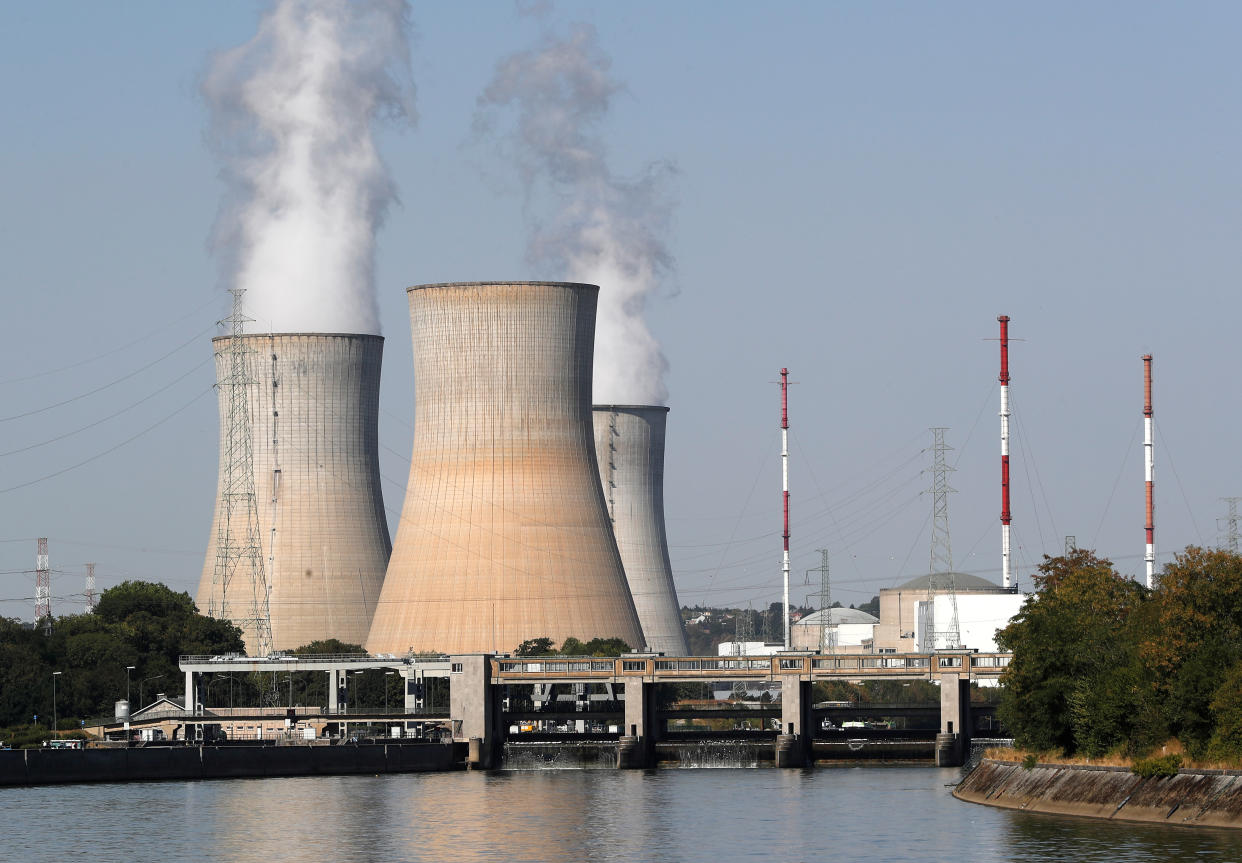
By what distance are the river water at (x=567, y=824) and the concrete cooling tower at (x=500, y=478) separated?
1697cm

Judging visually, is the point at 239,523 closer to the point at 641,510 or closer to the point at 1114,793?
the point at 641,510

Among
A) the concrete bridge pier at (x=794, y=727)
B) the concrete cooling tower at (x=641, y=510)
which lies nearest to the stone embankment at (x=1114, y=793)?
the concrete bridge pier at (x=794, y=727)

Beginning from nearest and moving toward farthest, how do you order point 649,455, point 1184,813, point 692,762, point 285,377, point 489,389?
point 1184,813
point 692,762
point 489,389
point 285,377
point 649,455

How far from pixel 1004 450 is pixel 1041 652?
42502 millimetres

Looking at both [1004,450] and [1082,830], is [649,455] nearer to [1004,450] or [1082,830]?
[1004,450]

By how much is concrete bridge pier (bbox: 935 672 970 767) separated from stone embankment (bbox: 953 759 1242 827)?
17762 mm

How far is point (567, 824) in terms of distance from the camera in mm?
52438

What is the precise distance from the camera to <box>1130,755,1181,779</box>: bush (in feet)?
147

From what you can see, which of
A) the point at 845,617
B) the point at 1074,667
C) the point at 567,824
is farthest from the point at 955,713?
the point at 845,617

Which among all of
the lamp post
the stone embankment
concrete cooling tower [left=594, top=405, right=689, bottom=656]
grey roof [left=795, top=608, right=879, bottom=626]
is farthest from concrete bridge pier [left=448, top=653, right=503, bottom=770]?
grey roof [left=795, top=608, right=879, bottom=626]

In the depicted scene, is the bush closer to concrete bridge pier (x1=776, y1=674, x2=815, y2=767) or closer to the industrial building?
concrete bridge pier (x1=776, y1=674, x2=815, y2=767)

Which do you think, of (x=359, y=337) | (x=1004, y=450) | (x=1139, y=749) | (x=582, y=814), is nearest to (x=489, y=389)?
(x=359, y=337)

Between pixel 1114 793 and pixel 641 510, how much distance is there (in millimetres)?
67719

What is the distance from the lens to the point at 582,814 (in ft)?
182
